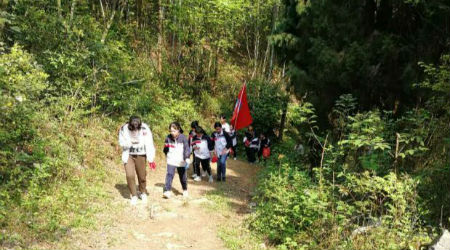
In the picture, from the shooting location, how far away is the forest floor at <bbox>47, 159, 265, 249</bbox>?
16.1 ft

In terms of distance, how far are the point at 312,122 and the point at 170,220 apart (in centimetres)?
324

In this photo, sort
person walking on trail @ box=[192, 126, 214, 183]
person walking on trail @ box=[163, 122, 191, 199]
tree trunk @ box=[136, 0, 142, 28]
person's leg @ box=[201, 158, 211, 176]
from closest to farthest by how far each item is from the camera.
Result: person walking on trail @ box=[163, 122, 191, 199] < person walking on trail @ box=[192, 126, 214, 183] < person's leg @ box=[201, 158, 211, 176] < tree trunk @ box=[136, 0, 142, 28]

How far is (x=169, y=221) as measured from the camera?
5.83m

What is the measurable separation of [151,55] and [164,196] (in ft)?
34.0

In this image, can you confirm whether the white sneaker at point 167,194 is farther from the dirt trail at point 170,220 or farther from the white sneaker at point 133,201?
the white sneaker at point 133,201

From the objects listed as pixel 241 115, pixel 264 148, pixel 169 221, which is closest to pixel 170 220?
pixel 169 221

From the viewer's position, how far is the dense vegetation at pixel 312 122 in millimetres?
4750

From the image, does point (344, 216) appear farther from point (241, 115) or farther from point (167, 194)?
point (241, 115)

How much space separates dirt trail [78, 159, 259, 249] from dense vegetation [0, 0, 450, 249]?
19.0 inches

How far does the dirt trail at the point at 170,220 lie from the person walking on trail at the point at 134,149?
42cm

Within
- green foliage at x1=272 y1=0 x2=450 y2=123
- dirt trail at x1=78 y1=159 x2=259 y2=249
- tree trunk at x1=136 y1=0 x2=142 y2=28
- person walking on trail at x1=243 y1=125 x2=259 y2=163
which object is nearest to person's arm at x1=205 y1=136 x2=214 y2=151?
dirt trail at x1=78 y1=159 x2=259 y2=249

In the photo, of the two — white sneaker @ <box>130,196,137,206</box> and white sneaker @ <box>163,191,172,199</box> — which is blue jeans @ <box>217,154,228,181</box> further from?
white sneaker @ <box>130,196,137,206</box>

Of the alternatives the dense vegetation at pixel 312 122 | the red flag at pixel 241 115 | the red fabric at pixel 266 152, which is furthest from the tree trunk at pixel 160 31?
the red fabric at pixel 266 152

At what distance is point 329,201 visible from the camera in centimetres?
531
